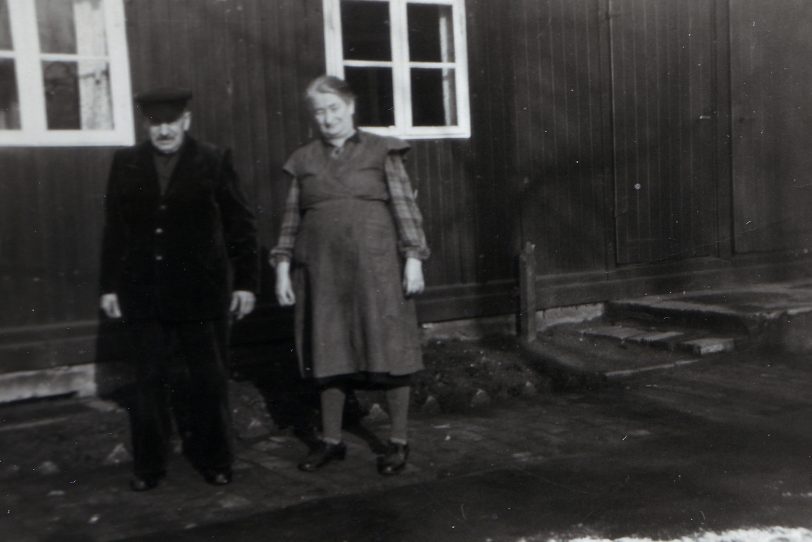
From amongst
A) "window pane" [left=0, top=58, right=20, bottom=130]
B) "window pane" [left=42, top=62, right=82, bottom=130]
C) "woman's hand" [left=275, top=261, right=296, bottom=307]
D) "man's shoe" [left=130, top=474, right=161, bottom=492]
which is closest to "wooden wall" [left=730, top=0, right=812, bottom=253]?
"window pane" [left=42, top=62, right=82, bottom=130]

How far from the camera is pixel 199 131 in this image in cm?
725

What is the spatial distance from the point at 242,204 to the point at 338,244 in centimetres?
49

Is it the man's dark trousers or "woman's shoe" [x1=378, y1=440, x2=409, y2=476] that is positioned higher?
the man's dark trousers

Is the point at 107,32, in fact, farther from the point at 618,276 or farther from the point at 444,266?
the point at 618,276

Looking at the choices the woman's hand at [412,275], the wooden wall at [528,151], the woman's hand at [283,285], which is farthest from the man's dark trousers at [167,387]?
the wooden wall at [528,151]

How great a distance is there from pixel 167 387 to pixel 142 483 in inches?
18.7

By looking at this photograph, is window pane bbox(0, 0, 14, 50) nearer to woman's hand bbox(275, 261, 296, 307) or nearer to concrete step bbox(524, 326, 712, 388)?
woman's hand bbox(275, 261, 296, 307)

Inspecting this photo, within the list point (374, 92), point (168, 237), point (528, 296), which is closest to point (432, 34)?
point (374, 92)

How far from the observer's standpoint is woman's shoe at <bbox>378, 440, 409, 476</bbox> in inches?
203

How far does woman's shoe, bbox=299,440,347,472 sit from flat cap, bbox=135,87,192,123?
1759 mm

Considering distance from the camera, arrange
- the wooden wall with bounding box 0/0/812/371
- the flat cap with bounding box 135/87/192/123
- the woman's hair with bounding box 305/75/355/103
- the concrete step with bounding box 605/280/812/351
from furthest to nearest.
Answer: the concrete step with bounding box 605/280/812/351 < the wooden wall with bounding box 0/0/812/371 < the woman's hair with bounding box 305/75/355/103 < the flat cap with bounding box 135/87/192/123

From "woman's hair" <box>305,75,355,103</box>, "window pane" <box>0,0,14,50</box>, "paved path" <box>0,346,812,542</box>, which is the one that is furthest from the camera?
"window pane" <box>0,0,14,50</box>

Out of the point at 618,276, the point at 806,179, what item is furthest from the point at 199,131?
the point at 806,179

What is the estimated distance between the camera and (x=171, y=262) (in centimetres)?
479
